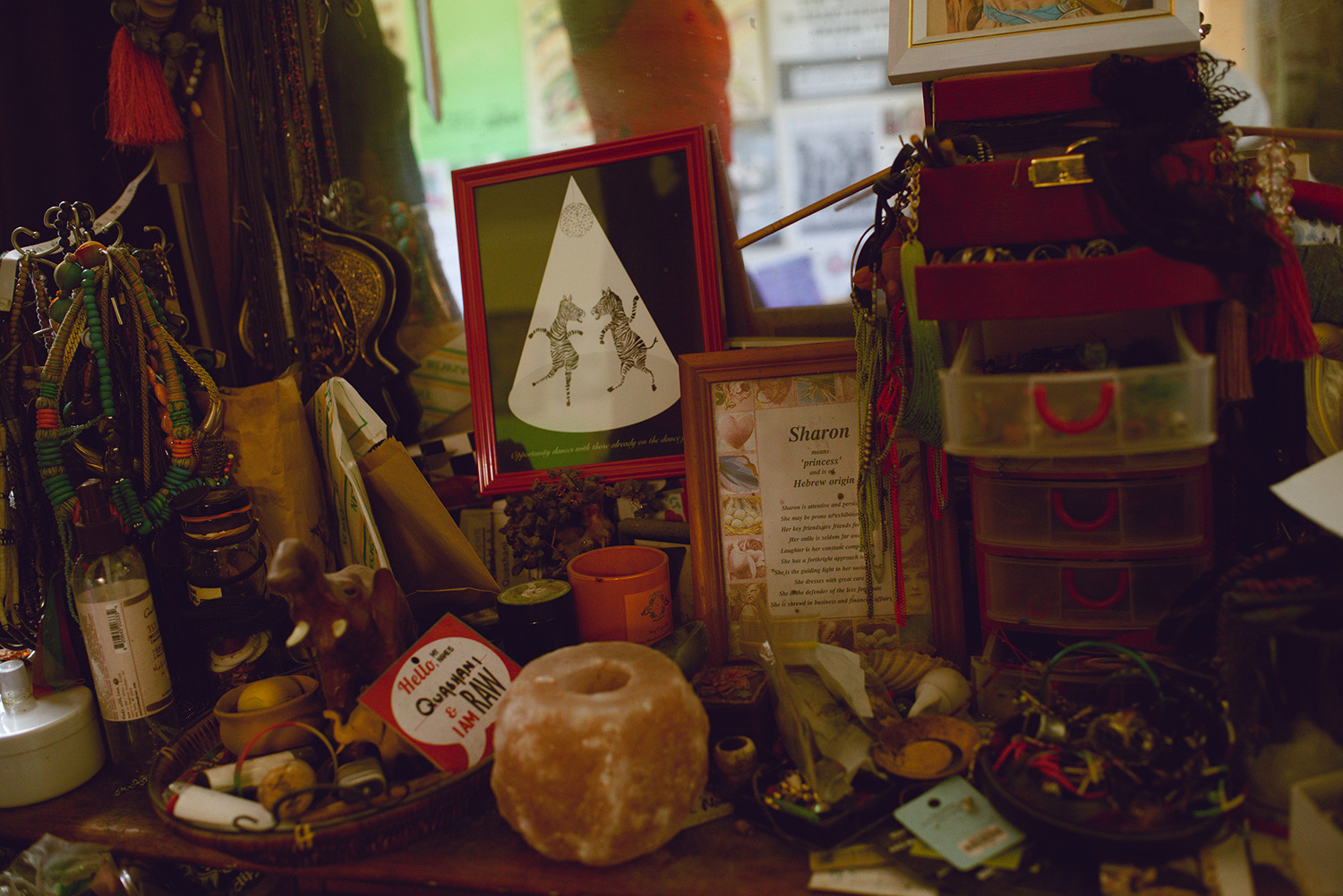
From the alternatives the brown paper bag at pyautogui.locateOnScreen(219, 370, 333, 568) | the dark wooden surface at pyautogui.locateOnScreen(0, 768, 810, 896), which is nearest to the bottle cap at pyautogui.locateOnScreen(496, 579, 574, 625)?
the dark wooden surface at pyautogui.locateOnScreen(0, 768, 810, 896)

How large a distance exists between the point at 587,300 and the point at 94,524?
697 mm

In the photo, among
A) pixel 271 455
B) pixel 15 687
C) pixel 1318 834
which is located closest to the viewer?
pixel 1318 834

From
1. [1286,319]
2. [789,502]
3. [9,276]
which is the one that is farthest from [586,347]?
Answer: [1286,319]

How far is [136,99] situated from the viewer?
4.34ft

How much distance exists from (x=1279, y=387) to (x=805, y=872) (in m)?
0.73

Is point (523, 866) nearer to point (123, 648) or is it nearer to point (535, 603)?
point (535, 603)

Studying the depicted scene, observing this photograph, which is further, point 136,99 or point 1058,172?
point 136,99

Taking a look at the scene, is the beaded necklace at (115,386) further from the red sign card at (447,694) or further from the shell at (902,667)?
the shell at (902,667)

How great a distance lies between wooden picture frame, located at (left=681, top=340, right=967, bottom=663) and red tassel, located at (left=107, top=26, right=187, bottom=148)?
93 cm

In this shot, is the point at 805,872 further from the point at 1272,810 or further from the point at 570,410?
the point at 570,410

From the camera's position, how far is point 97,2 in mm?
1405

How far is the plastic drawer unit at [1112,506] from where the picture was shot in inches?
36.4

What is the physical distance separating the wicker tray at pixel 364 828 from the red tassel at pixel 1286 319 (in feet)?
2.95

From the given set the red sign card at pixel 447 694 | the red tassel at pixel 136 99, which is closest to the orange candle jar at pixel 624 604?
the red sign card at pixel 447 694
